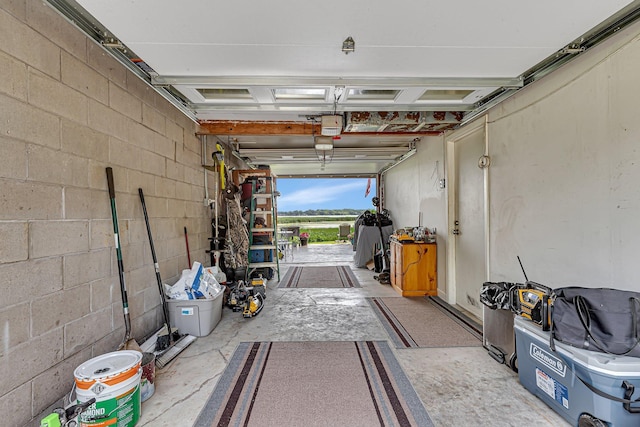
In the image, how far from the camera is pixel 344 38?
179 centimetres

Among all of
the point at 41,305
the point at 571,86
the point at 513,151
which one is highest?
the point at 571,86

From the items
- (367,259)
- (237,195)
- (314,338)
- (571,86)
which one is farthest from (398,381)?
(367,259)

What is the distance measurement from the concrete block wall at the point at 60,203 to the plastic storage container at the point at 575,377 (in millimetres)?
3007

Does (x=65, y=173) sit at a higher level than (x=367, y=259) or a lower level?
higher

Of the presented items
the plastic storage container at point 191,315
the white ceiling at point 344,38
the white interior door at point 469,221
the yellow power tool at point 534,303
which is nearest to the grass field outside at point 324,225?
the white interior door at point 469,221

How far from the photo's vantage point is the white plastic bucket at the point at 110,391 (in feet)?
4.70

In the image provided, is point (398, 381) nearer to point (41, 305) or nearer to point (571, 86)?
point (41, 305)

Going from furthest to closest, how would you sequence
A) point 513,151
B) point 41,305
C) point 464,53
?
point 513,151, point 464,53, point 41,305

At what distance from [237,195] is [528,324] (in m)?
4.11

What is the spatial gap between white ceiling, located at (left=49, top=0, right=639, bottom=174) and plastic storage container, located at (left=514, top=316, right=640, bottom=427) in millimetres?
1924

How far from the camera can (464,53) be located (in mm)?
1976

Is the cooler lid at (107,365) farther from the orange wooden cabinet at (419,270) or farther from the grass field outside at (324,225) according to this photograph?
the grass field outside at (324,225)

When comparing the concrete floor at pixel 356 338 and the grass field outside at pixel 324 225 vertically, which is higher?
the grass field outside at pixel 324 225

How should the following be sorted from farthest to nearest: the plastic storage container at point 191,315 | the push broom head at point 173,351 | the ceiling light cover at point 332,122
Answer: the ceiling light cover at point 332,122, the plastic storage container at point 191,315, the push broom head at point 173,351
